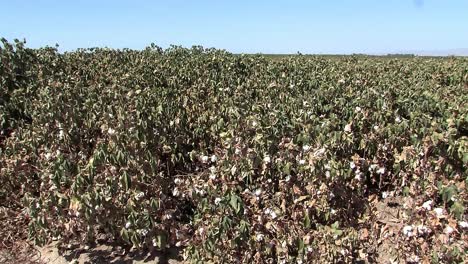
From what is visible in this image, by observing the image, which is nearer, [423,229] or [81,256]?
[423,229]

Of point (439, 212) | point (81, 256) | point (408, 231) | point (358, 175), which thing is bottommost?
point (81, 256)

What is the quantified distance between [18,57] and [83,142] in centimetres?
347

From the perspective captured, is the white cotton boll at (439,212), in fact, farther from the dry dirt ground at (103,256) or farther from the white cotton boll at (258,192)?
the dry dirt ground at (103,256)

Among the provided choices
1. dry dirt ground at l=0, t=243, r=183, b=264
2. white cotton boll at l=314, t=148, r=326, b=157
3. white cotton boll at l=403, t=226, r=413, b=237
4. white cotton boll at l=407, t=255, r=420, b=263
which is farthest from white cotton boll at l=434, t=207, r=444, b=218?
dry dirt ground at l=0, t=243, r=183, b=264

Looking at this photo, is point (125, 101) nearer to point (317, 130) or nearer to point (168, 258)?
point (168, 258)

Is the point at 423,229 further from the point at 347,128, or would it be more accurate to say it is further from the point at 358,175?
the point at 347,128

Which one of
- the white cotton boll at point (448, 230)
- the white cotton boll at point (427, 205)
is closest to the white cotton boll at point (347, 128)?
the white cotton boll at point (427, 205)

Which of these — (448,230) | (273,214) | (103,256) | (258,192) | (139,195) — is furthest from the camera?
(103,256)

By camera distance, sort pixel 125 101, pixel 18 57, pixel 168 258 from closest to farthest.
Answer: pixel 168 258
pixel 125 101
pixel 18 57

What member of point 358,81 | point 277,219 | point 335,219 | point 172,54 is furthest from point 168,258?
point 172,54

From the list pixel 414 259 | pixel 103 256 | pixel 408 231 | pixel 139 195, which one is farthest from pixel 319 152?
pixel 103 256

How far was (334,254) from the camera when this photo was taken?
3389mm

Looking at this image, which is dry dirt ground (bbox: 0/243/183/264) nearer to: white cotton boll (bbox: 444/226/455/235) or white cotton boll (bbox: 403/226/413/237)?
white cotton boll (bbox: 403/226/413/237)

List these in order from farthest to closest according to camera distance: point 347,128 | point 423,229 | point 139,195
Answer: point 347,128
point 139,195
point 423,229
